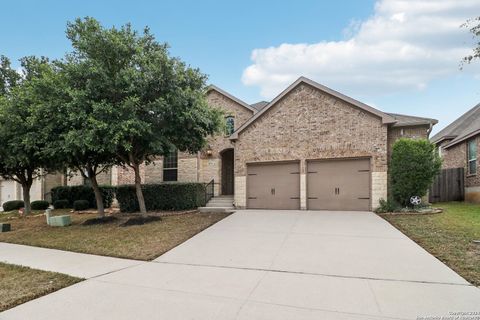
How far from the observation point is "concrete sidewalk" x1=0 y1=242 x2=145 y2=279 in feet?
A: 20.1

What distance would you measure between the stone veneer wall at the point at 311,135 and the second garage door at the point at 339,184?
32 centimetres

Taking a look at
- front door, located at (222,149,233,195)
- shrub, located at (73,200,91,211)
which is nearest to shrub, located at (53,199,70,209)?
shrub, located at (73,200,91,211)

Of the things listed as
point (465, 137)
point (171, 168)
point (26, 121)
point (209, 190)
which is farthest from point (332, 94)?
point (26, 121)

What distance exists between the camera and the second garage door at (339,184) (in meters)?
12.7

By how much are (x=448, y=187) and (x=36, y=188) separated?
2880 centimetres

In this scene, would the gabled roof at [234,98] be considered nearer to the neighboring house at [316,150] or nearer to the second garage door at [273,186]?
the neighboring house at [316,150]

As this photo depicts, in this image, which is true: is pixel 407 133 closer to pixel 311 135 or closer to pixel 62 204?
pixel 311 135

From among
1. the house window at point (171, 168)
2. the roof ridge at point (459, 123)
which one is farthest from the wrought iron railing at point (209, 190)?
the roof ridge at point (459, 123)

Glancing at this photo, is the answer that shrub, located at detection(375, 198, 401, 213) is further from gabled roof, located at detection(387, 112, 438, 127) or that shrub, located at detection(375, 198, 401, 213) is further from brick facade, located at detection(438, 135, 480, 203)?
brick facade, located at detection(438, 135, 480, 203)

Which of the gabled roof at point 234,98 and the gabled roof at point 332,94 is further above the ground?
the gabled roof at point 234,98

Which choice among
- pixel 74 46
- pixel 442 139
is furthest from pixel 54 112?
pixel 442 139

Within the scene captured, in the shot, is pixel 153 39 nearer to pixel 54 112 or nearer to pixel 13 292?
pixel 54 112

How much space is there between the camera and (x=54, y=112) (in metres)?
10.6

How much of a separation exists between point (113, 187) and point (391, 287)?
17.7m
